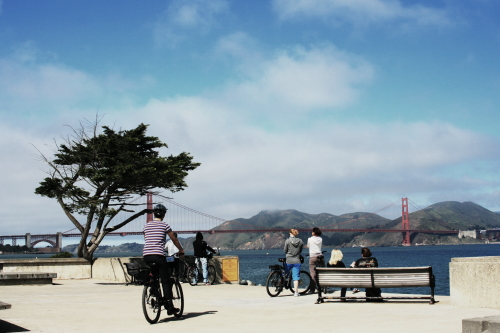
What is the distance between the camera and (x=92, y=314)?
30.0 feet

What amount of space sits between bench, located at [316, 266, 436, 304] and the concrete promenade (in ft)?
1.19

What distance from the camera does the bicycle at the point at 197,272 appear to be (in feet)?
53.4

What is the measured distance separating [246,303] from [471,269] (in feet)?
13.7

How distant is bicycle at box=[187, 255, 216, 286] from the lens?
1628cm

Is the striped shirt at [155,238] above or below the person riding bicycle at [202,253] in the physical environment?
above

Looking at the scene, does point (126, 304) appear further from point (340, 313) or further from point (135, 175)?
point (135, 175)

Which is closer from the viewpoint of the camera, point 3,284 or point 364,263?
point 364,263

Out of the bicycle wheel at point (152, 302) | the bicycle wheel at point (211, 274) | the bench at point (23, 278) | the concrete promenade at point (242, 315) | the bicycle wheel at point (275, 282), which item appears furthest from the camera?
the bicycle wheel at point (211, 274)

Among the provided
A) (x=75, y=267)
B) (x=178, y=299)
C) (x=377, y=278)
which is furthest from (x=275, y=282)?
(x=75, y=267)

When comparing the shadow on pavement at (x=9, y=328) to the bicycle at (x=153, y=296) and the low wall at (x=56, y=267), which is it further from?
the low wall at (x=56, y=267)

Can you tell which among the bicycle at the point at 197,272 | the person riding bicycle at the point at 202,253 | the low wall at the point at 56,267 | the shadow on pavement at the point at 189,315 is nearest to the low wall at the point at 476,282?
the shadow on pavement at the point at 189,315

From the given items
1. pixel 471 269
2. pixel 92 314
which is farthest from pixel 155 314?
pixel 471 269

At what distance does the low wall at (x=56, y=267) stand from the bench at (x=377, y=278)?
12.5 meters

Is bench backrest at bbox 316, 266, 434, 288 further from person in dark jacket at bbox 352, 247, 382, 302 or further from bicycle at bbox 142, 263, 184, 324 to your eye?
bicycle at bbox 142, 263, 184, 324
